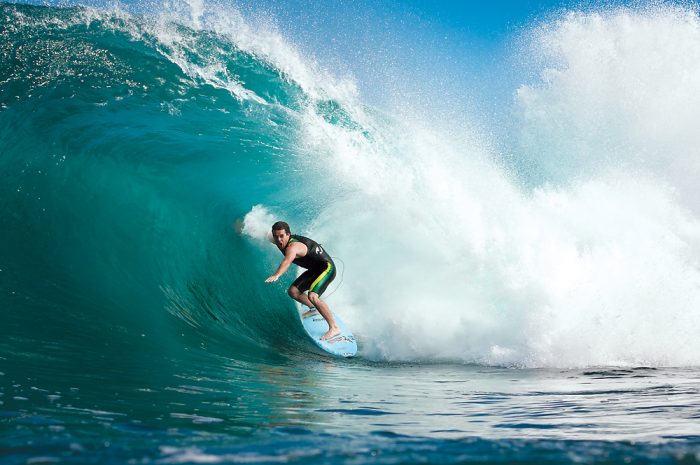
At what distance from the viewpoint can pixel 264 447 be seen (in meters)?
1.84

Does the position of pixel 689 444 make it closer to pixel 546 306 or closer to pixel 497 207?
pixel 546 306

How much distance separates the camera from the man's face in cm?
575

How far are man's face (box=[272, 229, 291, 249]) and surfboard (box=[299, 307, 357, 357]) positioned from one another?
4.35 ft

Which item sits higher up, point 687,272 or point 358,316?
point 687,272

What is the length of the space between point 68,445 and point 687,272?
7.79 m

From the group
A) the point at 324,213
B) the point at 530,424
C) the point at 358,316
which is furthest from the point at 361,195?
the point at 530,424

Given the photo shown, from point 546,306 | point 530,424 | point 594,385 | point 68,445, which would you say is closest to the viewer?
point 68,445

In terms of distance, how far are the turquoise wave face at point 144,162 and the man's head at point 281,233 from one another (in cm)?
114

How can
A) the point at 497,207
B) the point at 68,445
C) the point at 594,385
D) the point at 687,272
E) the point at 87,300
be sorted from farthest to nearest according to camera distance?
1. the point at 497,207
2. the point at 687,272
3. the point at 87,300
4. the point at 594,385
5. the point at 68,445

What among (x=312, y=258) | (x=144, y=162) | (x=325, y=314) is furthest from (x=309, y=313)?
(x=144, y=162)

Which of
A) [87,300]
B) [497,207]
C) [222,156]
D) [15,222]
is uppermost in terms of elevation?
A: [222,156]

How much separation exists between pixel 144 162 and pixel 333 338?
12.5ft

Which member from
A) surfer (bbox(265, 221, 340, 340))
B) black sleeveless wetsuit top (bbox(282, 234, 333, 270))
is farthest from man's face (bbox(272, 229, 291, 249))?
black sleeveless wetsuit top (bbox(282, 234, 333, 270))

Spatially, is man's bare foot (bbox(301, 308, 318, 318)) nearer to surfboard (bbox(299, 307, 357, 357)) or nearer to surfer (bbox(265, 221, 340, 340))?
surfboard (bbox(299, 307, 357, 357))
